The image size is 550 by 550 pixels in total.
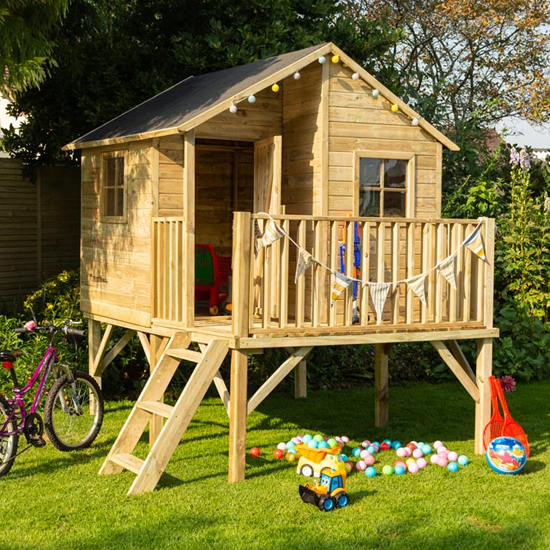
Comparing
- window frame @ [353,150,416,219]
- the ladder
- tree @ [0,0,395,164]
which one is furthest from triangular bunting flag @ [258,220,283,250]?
tree @ [0,0,395,164]

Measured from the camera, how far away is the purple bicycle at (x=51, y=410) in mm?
8078

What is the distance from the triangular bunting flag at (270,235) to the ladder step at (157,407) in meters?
1.60

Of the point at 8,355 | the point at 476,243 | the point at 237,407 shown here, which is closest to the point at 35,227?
the point at 8,355

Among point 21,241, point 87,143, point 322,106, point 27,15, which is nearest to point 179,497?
point 322,106

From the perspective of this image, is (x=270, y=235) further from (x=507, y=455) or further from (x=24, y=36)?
(x=24, y=36)

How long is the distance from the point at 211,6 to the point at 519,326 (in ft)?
21.5

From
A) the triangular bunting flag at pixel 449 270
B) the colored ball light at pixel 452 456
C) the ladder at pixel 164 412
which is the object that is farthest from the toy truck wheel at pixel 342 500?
the triangular bunting flag at pixel 449 270

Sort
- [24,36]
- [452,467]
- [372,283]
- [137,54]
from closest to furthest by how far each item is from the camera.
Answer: [372,283] < [452,467] < [24,36] < [137,54]

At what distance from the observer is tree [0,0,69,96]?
9.34 metres

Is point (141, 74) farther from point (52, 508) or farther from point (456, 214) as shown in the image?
point (52, 508)

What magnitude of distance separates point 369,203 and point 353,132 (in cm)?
72

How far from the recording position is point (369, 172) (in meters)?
9.25

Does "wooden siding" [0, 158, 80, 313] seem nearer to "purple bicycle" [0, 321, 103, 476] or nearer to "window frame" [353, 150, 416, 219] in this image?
"purple bicycle" [0, 321, 103, 476]

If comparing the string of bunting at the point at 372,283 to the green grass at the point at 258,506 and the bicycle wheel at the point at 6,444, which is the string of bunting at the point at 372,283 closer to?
the green grass at the point at 258,506
